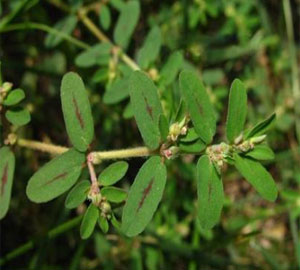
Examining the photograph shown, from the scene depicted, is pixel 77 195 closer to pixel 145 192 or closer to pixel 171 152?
pixel 145 192

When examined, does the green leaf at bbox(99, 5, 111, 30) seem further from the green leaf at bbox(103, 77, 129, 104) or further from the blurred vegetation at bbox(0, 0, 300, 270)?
the green leaf at bbox(103, 77, 129, 104)

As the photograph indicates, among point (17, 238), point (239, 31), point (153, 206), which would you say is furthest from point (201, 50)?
point (153, 206)

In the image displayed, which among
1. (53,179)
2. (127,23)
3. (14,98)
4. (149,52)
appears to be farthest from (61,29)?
(53,179)

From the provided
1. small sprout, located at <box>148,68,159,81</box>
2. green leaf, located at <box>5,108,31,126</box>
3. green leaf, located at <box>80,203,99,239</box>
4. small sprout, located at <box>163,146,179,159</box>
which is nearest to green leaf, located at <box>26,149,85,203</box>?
green leaf, located at <box>80,203,99,239</box>

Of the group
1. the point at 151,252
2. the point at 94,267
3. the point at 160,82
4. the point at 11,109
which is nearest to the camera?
the point at 11,109

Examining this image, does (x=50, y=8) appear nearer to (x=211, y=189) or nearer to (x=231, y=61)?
(x=231, y=61)
